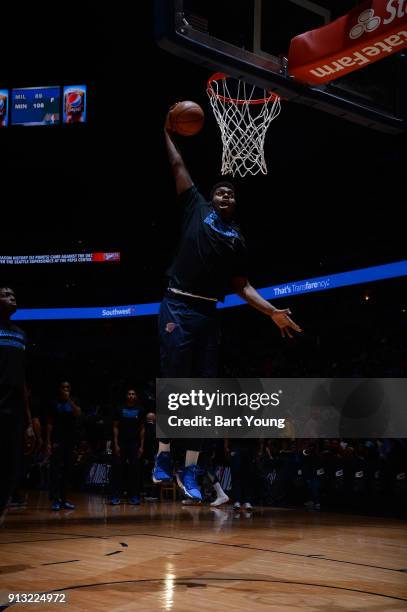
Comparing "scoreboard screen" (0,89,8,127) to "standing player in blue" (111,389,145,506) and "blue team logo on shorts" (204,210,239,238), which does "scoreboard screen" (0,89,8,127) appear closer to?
"standing player in blue" (111,389,145,506)

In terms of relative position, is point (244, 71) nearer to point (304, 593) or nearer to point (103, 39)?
point (304, 593)

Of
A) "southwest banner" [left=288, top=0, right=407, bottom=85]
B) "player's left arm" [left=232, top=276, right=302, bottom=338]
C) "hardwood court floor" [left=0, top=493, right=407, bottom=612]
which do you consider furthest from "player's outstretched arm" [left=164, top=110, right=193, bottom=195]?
"hardwood court floor" [left=0, top=493, right=407, bottom=612]

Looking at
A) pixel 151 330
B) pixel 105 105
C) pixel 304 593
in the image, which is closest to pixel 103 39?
pixel 105 105

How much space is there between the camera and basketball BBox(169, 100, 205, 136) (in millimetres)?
4133

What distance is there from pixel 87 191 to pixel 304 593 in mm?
21769

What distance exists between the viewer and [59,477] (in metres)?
10.1

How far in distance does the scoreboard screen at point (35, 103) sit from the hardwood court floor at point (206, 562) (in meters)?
13.7

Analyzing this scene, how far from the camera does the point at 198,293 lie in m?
3.97

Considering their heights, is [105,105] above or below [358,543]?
above

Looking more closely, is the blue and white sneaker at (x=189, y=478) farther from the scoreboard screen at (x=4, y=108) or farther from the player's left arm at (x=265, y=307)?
the scoreboard screen at (x=4, y=108)

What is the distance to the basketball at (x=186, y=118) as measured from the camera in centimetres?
413

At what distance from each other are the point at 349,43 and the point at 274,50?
0.61 m

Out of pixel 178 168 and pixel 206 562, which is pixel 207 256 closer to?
pixel 178 168

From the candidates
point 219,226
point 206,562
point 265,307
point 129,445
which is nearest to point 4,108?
point 129,445
